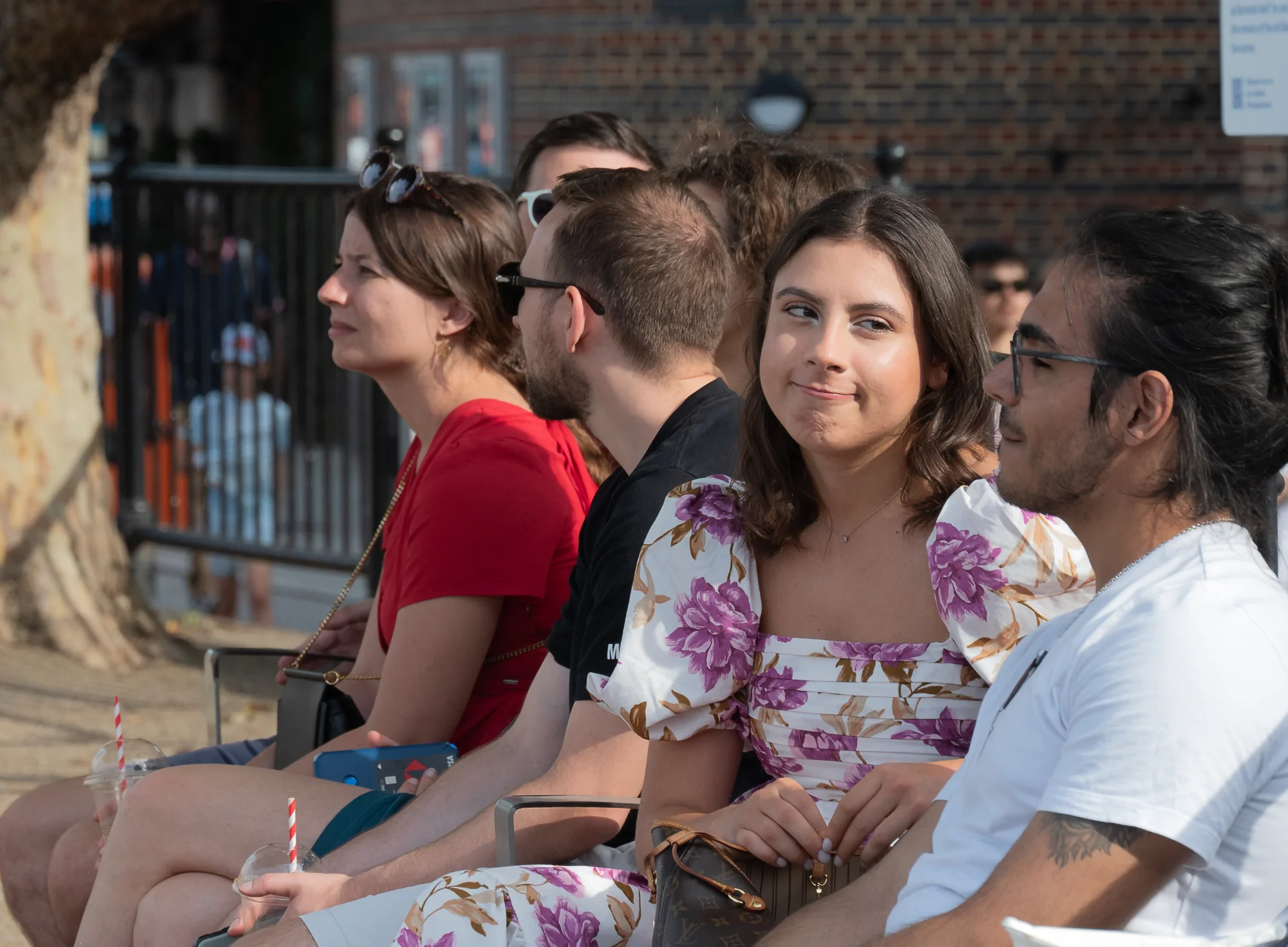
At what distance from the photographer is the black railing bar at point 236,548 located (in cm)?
713

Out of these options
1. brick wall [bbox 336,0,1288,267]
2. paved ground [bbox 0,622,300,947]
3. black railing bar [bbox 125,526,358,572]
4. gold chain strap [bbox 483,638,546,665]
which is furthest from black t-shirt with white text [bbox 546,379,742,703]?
brick wall [bbox 336,0,1288,267]

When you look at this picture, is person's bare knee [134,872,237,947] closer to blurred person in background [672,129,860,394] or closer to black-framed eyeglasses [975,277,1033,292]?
blurred person in background [672,129,860,394]

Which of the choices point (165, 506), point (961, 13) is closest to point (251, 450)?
point (165, 506)

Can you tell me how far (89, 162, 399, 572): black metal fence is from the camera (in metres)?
7.06

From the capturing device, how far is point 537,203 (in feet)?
12.1

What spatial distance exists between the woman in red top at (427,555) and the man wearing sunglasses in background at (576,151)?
396mm

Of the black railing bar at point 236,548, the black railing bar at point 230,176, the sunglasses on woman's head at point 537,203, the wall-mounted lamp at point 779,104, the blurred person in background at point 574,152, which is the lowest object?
the black railing bar at point 236,548

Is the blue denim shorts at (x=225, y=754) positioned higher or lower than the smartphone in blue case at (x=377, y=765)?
lower

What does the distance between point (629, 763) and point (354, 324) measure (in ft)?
4.41

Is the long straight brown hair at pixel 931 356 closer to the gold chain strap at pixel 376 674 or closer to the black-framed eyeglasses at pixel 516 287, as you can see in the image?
the black-framed eyeglasses at pixel 516 287

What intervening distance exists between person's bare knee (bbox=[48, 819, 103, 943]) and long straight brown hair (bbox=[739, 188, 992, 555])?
5.07 ft

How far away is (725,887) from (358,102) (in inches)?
483

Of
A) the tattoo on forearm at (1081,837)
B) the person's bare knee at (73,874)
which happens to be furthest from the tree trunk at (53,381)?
the tattoo on forearm at (1081,837)

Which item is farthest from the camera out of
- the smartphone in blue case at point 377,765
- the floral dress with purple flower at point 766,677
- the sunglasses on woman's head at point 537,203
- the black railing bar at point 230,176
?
the black railing bar at point 230,176
